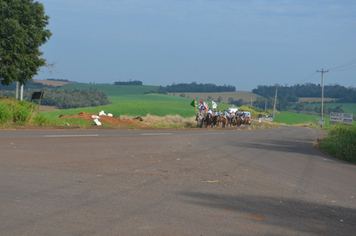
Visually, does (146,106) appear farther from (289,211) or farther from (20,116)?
(289,211)

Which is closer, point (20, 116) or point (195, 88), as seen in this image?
point (20, 116)

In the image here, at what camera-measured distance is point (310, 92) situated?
16288cm

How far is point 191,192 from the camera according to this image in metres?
6.85

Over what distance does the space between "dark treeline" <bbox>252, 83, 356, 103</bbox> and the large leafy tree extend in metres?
109

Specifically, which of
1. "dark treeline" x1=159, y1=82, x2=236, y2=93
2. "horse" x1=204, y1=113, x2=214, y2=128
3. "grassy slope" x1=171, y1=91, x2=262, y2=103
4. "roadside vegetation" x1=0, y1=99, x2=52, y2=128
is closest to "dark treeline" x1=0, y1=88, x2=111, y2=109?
"horse" x1=204, y1=113, x2=214, y2=128

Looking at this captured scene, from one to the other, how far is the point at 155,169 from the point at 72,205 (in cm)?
364

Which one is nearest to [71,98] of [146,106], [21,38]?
[146,106]

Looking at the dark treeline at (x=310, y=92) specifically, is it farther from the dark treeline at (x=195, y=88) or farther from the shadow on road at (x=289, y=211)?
the shadow on road at (x=289, y=211)

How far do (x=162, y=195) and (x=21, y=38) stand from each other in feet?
76.5

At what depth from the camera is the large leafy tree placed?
26.2 meters

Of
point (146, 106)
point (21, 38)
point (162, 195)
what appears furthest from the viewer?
point (146, 106)

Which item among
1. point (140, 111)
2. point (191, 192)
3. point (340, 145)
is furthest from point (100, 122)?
point (140, 111)

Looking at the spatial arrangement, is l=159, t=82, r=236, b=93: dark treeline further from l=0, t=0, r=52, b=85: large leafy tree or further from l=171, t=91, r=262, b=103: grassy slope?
l=0, t=0, r=52, b=85: large leafy tree

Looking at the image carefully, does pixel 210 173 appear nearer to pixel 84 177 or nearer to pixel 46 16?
pixel 84 177
